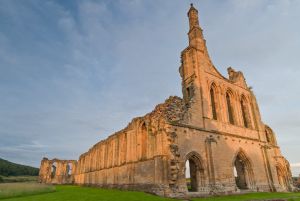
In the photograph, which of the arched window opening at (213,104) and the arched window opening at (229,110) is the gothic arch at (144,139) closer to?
the arched window opening at (213,104)

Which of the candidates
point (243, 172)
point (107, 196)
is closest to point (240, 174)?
point (243, 172)

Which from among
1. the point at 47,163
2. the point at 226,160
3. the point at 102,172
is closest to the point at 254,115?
the point at 226,160

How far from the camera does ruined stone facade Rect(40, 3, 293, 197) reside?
44.7ft

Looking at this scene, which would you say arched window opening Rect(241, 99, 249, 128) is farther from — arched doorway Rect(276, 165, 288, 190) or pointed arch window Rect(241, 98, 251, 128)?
arched doorway Rect(276, 165, 288, 190)

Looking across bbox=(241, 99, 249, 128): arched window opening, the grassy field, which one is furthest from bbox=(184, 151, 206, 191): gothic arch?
bbox=(241, 99, 249, 128): arched window opening

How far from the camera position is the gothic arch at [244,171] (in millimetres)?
18328

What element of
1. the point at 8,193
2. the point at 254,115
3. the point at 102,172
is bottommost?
the point at 8,193

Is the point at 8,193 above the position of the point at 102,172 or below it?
below

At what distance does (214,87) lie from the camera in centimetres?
1958

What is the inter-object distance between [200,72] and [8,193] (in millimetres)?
18122

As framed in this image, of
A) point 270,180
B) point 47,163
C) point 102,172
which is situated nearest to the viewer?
point 270,180

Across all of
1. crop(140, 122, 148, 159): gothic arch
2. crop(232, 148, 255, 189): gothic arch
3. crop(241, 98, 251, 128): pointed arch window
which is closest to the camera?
crop(140, 122, 148, 159): gothic arch

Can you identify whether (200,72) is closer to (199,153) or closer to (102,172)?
(199,153)

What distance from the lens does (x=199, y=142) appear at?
50.4ft
